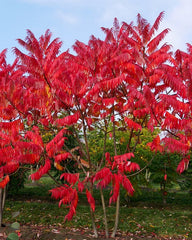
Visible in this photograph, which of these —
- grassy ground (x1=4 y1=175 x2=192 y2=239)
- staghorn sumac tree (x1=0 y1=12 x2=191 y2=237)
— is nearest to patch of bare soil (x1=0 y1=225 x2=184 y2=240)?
grassy ground (x1=4 y1=175 x2=192 y2=239)

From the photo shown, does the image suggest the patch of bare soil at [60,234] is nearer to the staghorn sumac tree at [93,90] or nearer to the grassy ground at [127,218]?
the grassy ground at [127,218]

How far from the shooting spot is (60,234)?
22.2 ft

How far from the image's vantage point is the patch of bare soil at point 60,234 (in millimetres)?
6566

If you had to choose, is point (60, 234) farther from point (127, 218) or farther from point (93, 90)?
point (93, 90)

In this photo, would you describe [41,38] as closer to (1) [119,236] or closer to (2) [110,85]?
(2) [110,85]

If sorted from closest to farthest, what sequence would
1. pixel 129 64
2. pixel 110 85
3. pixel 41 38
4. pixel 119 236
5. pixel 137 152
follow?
pixel 110 85 → pixel 129 64 → pixel 41 38 → pixel 119 236 → pixel 137 152

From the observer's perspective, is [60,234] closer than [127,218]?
Yes

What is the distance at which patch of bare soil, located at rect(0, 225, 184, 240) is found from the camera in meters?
6.57

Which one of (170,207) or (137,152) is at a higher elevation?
(137,152)

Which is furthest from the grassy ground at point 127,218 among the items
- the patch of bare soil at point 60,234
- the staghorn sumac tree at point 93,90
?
the staghorn sumac tree at point 93,90

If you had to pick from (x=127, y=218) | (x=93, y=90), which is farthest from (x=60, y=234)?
(x=93, y=90)

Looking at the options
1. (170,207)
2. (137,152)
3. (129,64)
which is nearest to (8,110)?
(129,64)

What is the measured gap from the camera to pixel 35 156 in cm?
524

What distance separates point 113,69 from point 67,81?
3.53ft
